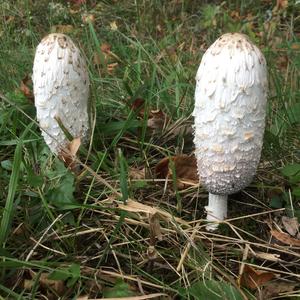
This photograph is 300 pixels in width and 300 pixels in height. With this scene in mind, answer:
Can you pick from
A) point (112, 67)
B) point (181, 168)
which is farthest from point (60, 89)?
point (112, 67)

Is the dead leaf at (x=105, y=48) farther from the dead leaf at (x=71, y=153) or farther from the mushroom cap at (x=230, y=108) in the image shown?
the mushroom cap at (x=230, y=108)

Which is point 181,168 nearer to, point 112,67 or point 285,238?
point 285,238

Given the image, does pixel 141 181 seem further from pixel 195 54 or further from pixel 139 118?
pixel 195 54

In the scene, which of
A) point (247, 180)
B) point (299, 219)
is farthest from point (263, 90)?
point (299, 219)

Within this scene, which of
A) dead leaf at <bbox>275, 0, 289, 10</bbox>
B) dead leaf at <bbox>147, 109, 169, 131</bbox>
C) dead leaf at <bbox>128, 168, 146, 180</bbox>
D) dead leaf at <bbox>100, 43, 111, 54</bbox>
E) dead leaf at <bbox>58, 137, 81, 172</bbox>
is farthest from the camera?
dead leaf at <bbox>275, 0, 289, 10</bbox>

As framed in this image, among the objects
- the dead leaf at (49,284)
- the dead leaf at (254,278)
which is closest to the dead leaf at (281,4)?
the dead leaf at (254,278)

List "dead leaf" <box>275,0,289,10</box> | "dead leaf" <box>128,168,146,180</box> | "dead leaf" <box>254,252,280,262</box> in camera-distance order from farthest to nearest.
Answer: "dead leaf" <box>275,0,289,10</box>, "dead leaf" <box>128,168,146,180</box>, "dead leaf" <box>254,252,280,262</box>

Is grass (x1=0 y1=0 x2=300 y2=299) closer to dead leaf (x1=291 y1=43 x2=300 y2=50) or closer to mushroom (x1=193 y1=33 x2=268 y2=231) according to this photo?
mushroom (x1=193 y1=33 x2=268 y2=231)

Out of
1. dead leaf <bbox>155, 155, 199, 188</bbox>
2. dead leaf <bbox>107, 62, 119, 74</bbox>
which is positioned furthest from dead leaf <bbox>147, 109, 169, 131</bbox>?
dead leaf <bbox>107, 62, 119, 74</bbox>
